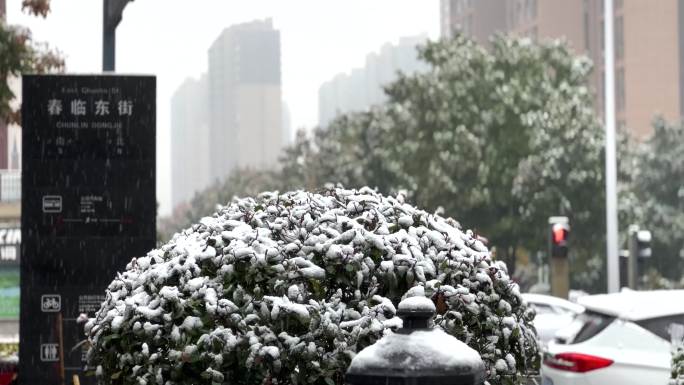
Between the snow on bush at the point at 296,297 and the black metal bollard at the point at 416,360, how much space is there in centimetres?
75

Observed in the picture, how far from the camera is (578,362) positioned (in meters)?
10.3

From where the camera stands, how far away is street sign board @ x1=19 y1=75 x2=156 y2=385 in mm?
10352

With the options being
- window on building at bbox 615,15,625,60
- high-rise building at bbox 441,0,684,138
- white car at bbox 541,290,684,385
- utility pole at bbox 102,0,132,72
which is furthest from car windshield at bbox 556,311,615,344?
window on building at bbox 615,15,625,60

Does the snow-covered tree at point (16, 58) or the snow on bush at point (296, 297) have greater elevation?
the snow-covered tree at point (16, 58)

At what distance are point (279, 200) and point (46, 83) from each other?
173 inches

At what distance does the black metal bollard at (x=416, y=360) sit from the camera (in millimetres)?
4832

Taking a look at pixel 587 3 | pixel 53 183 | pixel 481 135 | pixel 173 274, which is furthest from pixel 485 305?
pixel 587 3

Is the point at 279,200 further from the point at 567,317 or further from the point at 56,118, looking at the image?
the point at 567,317

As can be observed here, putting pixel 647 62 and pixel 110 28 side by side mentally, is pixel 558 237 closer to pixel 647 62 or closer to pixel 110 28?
pixel 110 28

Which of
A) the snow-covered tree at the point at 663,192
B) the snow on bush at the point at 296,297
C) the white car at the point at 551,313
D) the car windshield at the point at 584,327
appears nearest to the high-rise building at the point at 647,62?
the snow-covered tree at the point at 663,192

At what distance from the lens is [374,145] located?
5150 centimetres

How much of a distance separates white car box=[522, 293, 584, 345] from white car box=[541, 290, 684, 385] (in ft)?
38.7

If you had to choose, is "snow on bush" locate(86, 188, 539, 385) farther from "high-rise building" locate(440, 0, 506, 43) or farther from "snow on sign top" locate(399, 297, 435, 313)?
"high-rise building" locate(440, 0, 506, 43)

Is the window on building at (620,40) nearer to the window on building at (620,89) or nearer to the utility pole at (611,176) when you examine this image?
the window on building at (620,89)
